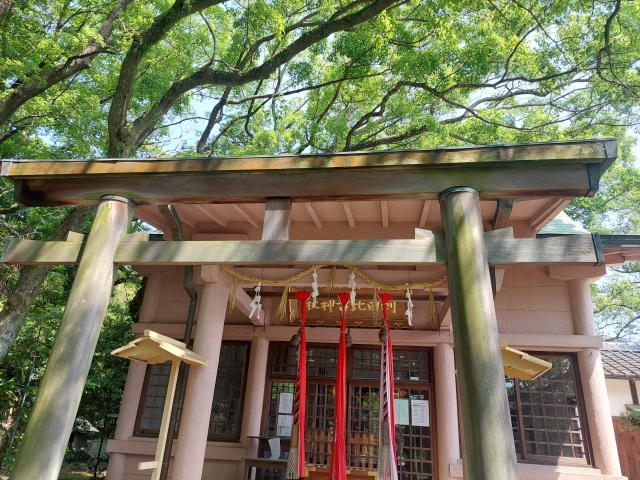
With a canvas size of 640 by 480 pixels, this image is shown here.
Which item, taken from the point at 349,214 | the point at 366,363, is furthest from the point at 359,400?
the point at 349,214

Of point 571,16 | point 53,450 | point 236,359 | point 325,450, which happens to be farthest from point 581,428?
point 571,16

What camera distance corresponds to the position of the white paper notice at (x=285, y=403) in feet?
23.5

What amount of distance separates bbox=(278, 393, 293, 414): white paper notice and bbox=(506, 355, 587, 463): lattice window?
3.46 meters

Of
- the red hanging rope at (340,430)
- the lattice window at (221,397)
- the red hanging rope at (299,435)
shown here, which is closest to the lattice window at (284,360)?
the lattice window at (221,397)

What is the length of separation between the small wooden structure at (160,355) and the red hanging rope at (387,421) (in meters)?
2.34

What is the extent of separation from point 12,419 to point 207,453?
471cm

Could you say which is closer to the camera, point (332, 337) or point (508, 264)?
point (508, 264)

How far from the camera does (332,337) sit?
7.00m

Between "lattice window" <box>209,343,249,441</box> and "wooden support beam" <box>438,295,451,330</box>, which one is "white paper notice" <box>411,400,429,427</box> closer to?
"wooden support beam" <box>438,295,451,330</box>

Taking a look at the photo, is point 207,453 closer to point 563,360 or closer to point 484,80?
point 563,360

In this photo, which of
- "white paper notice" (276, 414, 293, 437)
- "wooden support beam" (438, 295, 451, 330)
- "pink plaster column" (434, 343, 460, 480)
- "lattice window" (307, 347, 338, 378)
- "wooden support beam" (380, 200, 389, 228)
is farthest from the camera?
"lattice window" (307, 347, 338, 378)

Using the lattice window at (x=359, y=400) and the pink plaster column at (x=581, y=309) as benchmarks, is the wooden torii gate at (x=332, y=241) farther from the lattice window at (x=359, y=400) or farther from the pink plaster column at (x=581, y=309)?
the lattice window at (x=359, y=400)

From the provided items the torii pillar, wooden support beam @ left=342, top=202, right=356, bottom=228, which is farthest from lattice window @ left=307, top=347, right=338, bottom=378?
the torii pillar

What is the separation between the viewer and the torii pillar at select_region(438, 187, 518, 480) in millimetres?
2416
